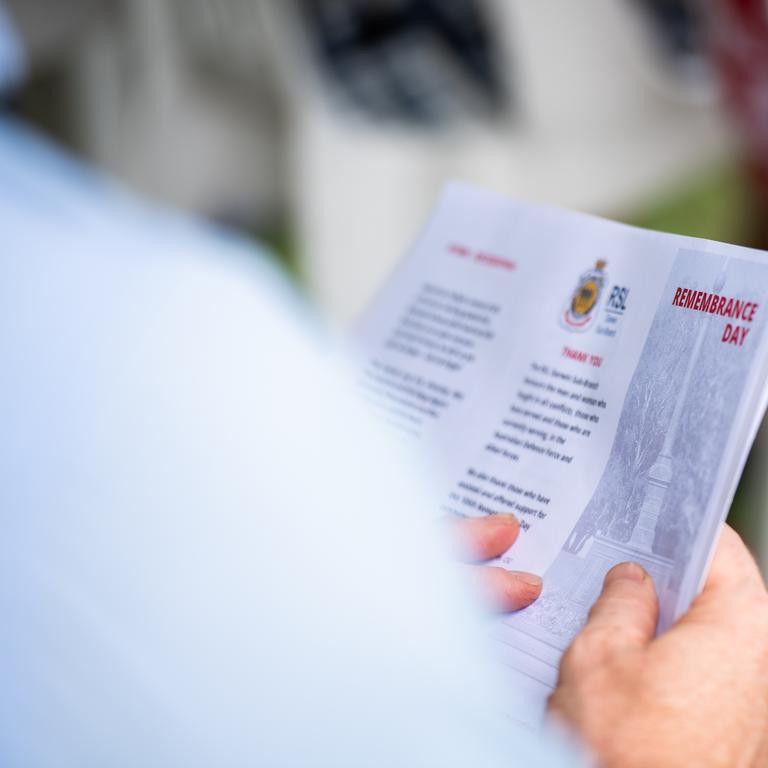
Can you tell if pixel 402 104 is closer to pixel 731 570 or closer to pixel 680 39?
pixel 680 39

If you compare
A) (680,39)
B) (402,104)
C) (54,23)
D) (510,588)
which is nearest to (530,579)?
(510,588)

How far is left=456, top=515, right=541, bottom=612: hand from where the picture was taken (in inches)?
12.6

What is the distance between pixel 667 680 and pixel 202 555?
0.16 metres

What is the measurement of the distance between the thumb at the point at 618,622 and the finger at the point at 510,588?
2 cm

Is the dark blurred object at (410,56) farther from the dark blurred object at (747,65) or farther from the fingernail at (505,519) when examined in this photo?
the fingernail at (505,519)

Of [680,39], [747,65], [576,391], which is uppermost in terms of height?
[680,39]

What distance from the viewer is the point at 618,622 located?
0.29 metres

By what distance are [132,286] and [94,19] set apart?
1595mm

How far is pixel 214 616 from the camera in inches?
8.4

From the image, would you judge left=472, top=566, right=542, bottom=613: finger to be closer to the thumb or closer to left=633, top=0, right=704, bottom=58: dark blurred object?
the thumb

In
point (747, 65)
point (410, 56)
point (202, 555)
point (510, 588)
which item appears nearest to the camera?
point (202, 555)

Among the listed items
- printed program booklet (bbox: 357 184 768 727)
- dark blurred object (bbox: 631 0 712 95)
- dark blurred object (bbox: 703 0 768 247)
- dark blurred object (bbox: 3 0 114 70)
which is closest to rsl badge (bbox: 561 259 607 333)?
printed program booklet (bbox: 357 184 768 727)

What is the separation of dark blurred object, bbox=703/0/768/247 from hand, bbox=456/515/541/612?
1137 mm

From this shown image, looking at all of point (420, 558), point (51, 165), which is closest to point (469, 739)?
point (420, 558)
